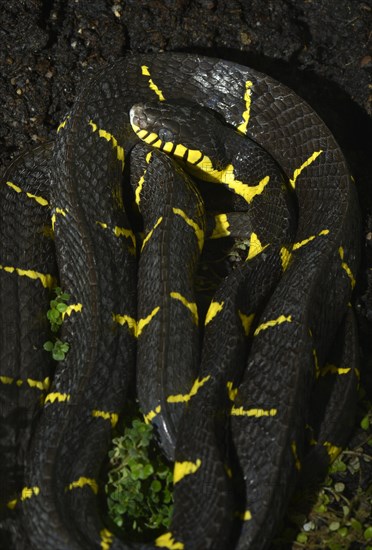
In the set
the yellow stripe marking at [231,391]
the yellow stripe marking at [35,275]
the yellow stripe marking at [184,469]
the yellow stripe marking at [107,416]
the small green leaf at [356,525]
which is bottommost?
the small green leaf at [356,525]

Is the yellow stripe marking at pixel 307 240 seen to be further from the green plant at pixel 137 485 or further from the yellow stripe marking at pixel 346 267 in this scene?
the green plant at pixel 137 485

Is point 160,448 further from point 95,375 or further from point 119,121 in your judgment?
point 119,121

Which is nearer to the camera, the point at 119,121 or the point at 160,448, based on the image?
the point at 160,448

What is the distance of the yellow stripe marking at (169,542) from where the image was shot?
4776 millimetres

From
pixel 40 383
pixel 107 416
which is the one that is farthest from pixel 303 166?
pixel 40 383

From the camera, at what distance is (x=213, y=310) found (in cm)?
591

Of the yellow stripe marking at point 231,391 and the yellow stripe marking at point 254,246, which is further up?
the yellow stripe marking at point 254,246

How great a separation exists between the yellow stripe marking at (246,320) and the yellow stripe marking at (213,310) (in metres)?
0.15

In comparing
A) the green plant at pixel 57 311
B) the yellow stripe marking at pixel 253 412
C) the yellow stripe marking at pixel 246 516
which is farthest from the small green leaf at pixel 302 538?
the green plant at pixel 57 311

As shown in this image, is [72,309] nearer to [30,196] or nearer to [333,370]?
[30,196]

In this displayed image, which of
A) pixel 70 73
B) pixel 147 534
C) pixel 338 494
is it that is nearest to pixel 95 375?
pixel 147 534

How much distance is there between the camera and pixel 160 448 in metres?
5.43

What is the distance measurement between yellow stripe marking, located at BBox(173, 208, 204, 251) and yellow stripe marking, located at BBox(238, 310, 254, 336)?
712mm

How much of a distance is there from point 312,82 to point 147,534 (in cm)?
457
